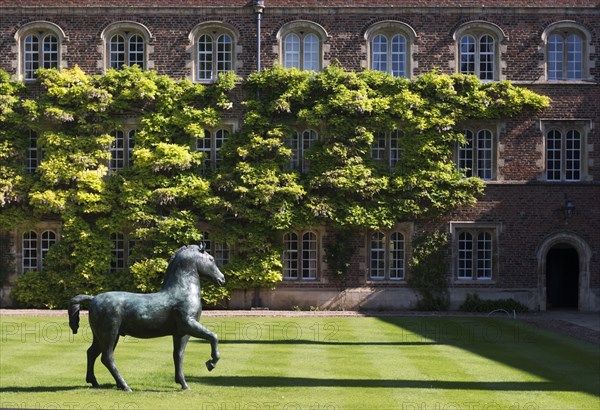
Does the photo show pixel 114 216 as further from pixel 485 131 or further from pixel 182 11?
pixel 485 131

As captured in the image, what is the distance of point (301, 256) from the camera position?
34.7 m

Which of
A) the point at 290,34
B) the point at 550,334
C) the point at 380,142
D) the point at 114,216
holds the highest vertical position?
the point at 290,34

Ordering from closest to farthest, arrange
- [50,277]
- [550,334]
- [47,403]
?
1. [47,403]
2. [550,334]
3. [50,277]

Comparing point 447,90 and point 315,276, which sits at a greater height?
point 447,90

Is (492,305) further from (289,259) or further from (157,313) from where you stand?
(157,313)

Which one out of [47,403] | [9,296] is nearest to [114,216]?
[9,296]

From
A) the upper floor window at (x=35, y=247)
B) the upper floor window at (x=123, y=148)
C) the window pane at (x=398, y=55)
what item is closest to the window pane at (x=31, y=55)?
the upper floor window at (x=123, y=148)

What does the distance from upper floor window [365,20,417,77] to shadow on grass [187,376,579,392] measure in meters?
19.4

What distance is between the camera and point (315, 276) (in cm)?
3469

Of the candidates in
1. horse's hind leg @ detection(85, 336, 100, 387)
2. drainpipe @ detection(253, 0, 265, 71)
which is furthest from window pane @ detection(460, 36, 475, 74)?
horse's hind leg @ detection(85, 336, 100, 387)

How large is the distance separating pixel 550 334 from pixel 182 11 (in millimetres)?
16547

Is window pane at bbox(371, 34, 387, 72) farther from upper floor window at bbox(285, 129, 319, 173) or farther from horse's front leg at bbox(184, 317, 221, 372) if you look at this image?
horse's front leg at bbox(184, 317, 221, 372)

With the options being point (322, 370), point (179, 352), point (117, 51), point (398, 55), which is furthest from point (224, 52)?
point (179, 352)

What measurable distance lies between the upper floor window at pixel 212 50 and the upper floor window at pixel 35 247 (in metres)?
7.19
